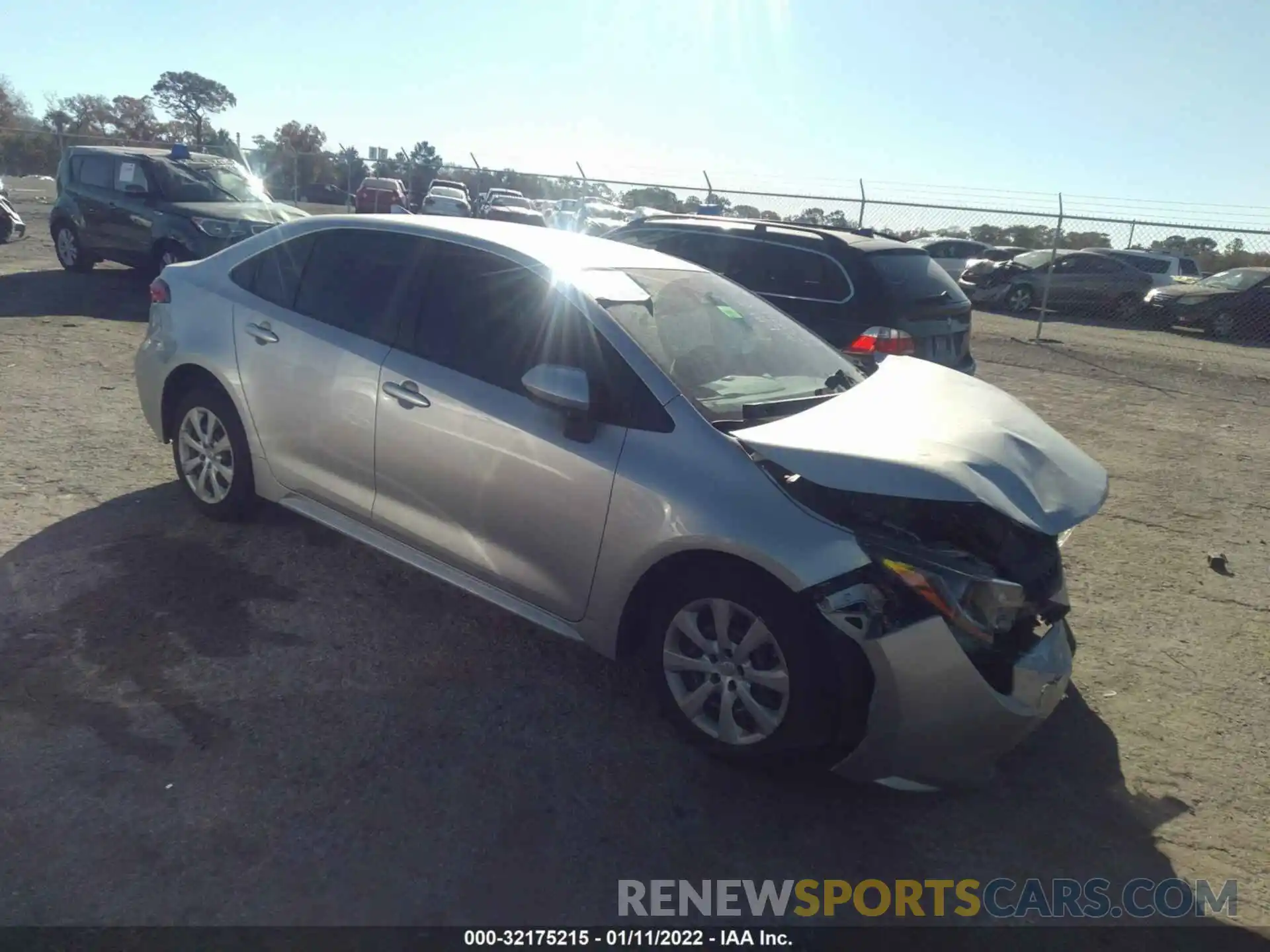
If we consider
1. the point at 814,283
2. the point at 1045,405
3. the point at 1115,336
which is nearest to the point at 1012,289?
the point at 1115,336

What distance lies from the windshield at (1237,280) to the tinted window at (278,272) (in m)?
19.5

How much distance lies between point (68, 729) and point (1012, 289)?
72.3 feet

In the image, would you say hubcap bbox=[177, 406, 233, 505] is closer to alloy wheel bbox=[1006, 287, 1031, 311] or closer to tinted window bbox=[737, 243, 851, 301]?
tinted window bbox=[737, 243, 851, 301]

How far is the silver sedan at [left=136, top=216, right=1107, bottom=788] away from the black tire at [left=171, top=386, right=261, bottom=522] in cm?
2

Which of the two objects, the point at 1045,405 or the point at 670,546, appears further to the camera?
the point at 1045,405

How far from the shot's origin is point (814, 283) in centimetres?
709

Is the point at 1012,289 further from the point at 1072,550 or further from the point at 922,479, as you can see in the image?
the point at 922,479

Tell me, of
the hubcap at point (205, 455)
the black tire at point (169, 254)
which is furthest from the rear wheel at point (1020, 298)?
the hubcap at point (205, 455)

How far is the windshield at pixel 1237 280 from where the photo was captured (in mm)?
18828

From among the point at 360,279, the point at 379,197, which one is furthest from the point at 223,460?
the point at 379,197

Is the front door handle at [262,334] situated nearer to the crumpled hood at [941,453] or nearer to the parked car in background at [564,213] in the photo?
the crumpled hood at [941,453]

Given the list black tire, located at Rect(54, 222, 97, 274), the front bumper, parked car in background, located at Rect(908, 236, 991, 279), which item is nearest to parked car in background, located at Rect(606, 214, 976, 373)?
the front bumper

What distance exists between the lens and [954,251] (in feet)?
84.0

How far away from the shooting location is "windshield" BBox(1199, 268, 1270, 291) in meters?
18.8
